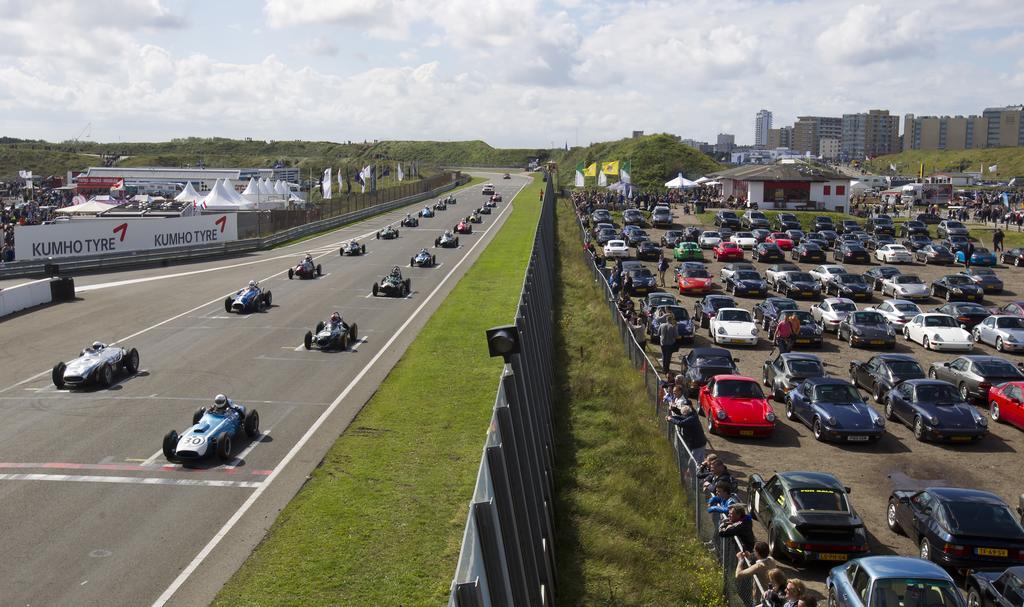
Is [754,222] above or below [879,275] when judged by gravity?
above

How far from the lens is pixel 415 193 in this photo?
111m

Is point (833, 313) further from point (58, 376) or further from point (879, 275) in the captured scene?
point (58, 376)

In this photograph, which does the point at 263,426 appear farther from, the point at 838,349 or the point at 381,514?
the point at 838,349

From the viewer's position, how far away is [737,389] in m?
22.3

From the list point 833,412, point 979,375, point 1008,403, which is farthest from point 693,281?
point 833,412

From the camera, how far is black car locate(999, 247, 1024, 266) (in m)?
53.4

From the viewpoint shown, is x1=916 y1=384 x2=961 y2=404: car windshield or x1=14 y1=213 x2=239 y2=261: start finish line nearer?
x1=916 y1=384 x2=961 y2=404: car windshield

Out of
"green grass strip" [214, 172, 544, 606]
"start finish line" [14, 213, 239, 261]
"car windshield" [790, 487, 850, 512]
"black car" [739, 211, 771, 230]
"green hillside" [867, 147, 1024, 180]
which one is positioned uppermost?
"green hillside" [867, 147, 1024, 180]

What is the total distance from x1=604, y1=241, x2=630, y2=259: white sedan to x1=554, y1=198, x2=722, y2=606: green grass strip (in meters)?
29.9

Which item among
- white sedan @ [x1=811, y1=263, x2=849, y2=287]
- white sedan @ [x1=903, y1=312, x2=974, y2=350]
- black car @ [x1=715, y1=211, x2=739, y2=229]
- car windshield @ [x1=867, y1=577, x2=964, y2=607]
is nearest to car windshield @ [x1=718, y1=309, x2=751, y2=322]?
white sedan @ [x1=903, y1=312, x2=974, y2=350]

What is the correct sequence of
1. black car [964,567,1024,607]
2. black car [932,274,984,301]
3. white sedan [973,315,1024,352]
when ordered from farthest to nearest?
black car [932,274,984,301] < white sedan [973,315,1024,352] < black car [964,567,1024,607]

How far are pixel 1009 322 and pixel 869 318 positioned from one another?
4589 millimetres

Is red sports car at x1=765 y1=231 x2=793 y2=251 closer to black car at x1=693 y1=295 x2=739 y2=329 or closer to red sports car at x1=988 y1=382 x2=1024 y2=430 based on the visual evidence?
black car at x1=693 y1=295 x2=739 y2=329

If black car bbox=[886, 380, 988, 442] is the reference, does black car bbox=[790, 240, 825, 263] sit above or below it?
above
